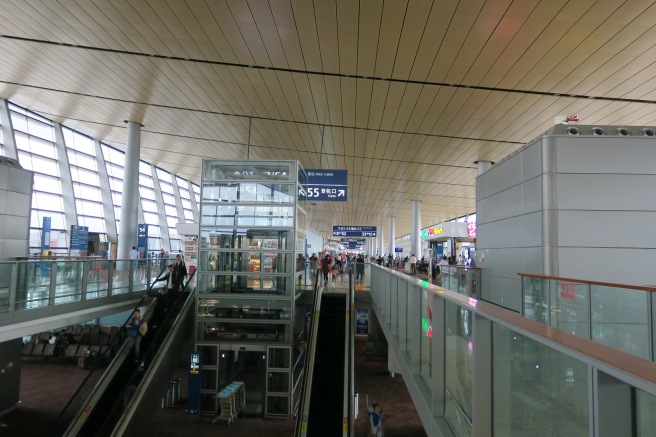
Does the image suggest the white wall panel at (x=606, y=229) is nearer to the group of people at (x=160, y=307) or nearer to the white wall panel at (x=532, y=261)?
the white wall panel at (x=532, y=261)

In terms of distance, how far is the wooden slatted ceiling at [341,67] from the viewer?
8.83 meters

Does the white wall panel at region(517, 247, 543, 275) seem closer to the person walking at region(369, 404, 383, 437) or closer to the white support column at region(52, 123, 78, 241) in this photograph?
the person walking at region(369, 404, 383, 437)

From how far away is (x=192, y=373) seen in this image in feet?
49.5

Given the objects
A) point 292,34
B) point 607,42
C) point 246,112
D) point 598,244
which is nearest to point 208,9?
point 292,34

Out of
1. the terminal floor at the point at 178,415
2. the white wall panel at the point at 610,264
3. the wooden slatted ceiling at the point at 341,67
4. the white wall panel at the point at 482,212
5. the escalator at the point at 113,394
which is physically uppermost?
the wooden slatted ceiling at the point at 341,67

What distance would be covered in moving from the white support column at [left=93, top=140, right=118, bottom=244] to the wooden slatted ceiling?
6.74 metres

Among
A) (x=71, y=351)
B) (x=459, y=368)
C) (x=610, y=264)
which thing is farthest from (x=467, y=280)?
(x=71, y=351)

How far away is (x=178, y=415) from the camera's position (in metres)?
15.3

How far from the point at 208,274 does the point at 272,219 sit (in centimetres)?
296

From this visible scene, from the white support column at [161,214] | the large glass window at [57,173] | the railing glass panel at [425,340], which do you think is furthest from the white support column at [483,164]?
the white support column at [161,214]

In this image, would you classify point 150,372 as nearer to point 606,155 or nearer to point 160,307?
point 160,307

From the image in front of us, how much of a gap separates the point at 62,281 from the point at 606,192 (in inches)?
491

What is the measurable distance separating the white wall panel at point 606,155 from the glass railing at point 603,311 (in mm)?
2570

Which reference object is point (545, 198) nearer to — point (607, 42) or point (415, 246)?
point (607, 42)
